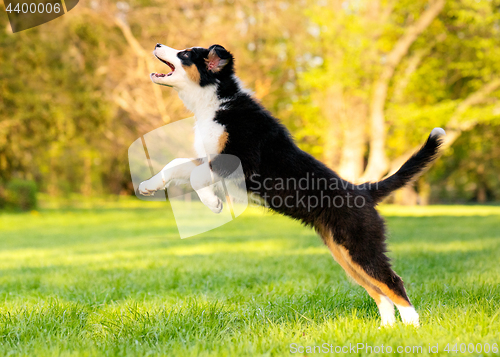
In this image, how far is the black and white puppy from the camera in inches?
110

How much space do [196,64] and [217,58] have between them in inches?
6.3

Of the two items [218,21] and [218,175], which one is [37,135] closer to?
[218,21]

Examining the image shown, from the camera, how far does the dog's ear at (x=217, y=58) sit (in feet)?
10.2

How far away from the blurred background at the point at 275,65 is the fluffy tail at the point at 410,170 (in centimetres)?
1088

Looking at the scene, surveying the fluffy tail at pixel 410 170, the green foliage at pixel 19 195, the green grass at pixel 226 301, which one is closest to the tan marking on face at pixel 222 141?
the green grass at pixel 226 301

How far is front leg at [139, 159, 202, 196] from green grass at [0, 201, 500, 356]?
711 mm

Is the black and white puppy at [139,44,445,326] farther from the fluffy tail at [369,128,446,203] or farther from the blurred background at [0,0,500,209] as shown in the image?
the blurred background at [0,0,500,209]

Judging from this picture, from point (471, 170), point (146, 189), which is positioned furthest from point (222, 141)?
point (471, 170)

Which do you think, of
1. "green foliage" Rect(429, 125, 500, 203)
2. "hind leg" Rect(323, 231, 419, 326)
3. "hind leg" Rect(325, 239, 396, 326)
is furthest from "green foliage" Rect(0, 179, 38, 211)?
"green foliage" Rect(429, 125, 500, 203)

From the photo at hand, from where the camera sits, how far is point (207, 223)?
4492 mm

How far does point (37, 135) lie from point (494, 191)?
1462 inches

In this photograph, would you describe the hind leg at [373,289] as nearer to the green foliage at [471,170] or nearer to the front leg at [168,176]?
the front leg at [168,176]

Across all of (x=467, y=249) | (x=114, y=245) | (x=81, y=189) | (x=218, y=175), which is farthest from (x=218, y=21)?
(x=81, y=189)

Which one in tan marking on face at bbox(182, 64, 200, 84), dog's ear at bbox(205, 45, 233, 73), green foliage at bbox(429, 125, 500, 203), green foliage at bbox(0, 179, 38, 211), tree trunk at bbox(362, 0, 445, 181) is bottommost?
green foliage at bbox(0, 179, 38, 211)
